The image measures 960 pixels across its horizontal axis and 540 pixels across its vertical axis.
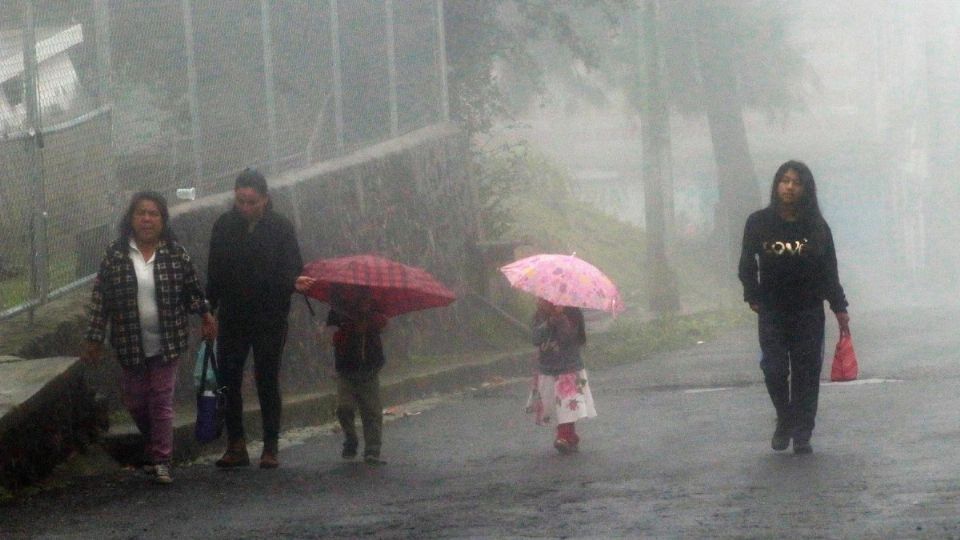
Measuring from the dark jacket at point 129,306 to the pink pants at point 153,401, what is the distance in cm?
8

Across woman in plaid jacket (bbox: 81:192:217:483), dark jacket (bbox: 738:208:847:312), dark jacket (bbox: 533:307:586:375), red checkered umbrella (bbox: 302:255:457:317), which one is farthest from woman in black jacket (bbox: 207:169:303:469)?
dark jacket (bbox: 738:208:847:312)

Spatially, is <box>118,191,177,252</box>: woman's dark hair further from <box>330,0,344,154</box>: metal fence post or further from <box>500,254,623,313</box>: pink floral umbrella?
<box>330,0,344,154</box>: metal fence post

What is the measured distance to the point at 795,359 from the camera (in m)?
9.73

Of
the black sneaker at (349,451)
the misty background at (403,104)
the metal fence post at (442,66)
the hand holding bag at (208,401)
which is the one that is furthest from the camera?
the metal fence post at (442,66)

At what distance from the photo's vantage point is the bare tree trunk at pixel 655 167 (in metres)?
25.4

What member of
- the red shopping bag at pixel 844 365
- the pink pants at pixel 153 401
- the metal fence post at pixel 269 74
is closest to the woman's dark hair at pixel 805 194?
the red shopping bag at pixel 844 365

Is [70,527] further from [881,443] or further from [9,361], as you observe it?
[881,443]

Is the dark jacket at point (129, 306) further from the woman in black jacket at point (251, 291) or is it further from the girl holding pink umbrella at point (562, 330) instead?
the girl holding pink umbrella at point (562, 330)

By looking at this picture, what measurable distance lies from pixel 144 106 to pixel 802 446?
17.5ft

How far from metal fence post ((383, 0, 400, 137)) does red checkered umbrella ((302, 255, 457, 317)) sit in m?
8.16

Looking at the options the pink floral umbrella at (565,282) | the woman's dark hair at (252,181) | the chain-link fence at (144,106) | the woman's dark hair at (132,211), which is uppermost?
the chain-link fence at (144,106)

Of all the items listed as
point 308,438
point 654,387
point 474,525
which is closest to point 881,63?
point 654,387

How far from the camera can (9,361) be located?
9883 millimetres

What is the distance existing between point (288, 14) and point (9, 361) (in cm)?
589
